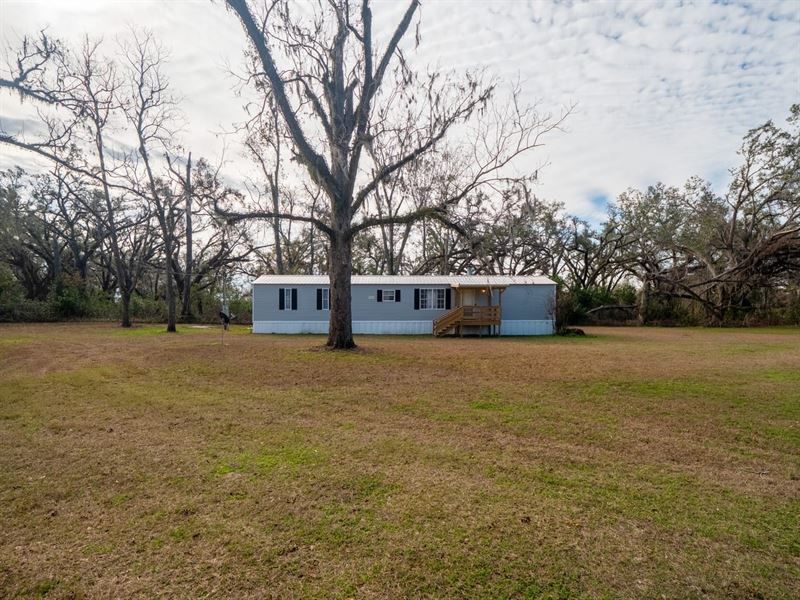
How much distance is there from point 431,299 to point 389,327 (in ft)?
8.63

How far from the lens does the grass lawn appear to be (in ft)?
7.84

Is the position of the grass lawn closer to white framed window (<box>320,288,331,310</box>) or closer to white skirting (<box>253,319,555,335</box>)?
white skirting (<box>253,319,555,335</box>)

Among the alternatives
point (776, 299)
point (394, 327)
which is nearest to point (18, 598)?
point (394, 327)

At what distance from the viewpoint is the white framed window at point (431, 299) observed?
2188cm

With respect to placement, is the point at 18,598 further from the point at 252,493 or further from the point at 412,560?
the point at 412,560

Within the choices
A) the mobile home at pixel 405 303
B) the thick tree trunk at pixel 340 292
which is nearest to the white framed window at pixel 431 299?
the mobile home at pixel 405 303

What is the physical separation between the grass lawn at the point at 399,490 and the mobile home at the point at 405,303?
45.2 ft

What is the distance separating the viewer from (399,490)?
347 cm

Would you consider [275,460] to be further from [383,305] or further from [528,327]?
[528,327]

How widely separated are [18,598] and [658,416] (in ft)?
21.6

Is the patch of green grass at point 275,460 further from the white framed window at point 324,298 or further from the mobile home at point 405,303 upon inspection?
the white framed window at point 324,298

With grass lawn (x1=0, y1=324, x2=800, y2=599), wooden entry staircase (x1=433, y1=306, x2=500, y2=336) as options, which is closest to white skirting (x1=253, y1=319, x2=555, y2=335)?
wooden entry staircase (x1=433, y1=306, x2=500, y2=336)

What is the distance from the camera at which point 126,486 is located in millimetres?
3512

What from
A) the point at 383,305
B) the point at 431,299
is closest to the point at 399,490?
the point at 383,305
